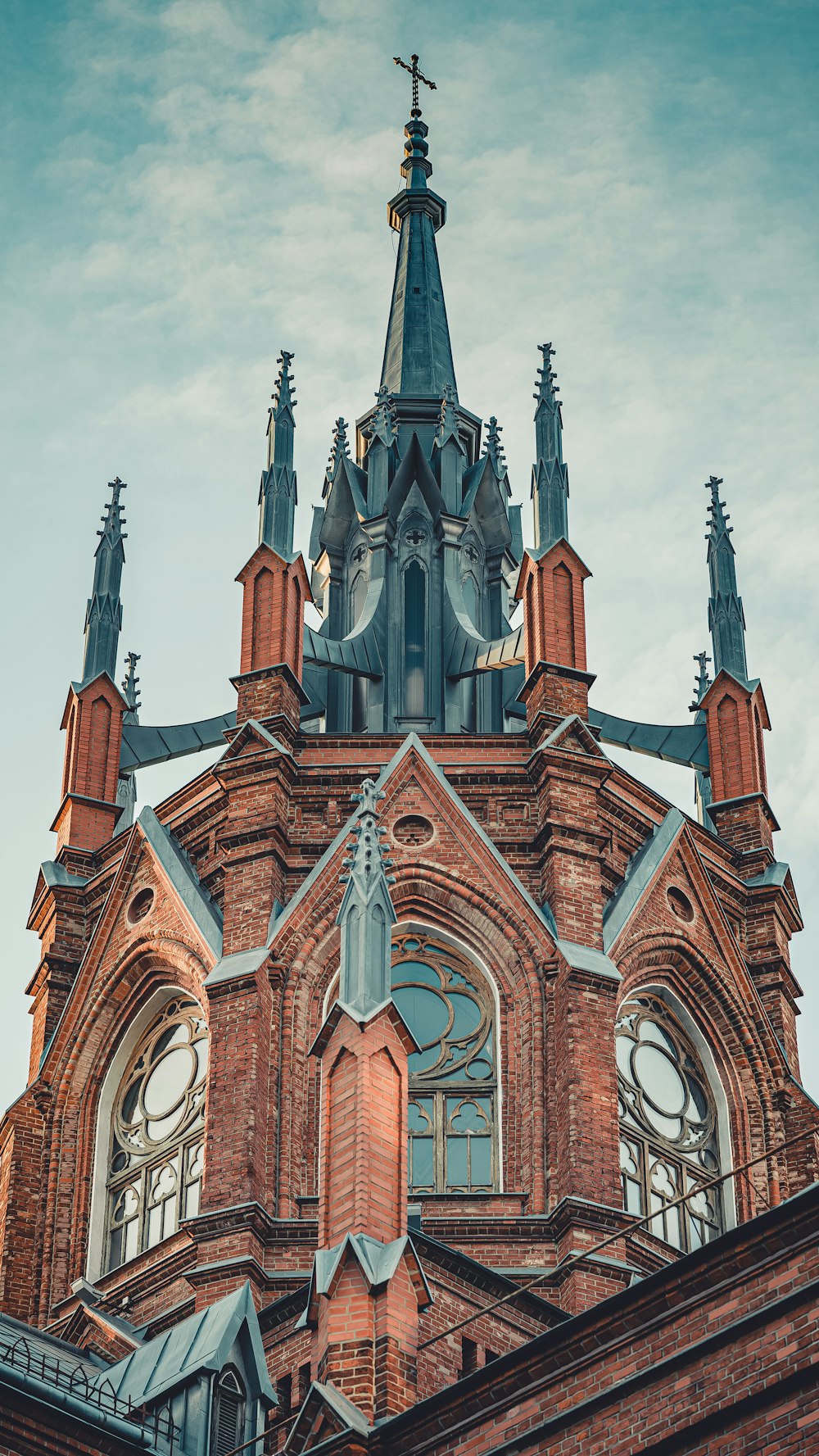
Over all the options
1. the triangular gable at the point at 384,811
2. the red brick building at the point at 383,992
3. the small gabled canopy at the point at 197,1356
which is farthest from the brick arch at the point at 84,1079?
the small gabled canopy at the point at 197,1356

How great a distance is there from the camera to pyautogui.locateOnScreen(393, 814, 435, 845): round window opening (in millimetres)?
35750

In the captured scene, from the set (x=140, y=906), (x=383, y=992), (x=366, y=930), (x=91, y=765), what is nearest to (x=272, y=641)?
(x=91, y=765)

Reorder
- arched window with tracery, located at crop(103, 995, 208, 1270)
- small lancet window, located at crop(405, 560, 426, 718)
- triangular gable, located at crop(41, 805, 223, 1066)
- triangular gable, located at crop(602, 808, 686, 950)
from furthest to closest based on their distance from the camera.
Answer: small lancet window, located at crop(405, 560, 426, 718), triangular gable, located at crop(41, 805, 223, 1066), triangular gable, located at crop(602, 808, 686, 950), arched window with tracery, located at crop(103, 995, 208, 1270)

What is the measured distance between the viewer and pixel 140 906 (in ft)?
122

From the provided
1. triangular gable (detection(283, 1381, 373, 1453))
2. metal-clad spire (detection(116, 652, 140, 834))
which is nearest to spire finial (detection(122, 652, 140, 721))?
metal-clad spire (detection(116, 652, 140, 834))

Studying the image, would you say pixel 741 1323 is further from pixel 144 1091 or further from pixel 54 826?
pixel 54 826

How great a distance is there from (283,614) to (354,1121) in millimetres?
12893

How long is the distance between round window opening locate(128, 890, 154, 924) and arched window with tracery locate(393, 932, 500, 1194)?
12.6 feet

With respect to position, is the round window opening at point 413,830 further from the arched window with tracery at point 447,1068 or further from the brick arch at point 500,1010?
the arched window with tracery at point 447,1068

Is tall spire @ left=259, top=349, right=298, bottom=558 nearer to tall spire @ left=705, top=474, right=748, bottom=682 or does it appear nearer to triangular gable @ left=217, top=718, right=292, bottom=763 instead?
triangular gable @ left=217, top=718, right=292, bottom=763

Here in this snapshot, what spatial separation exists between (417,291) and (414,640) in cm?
815

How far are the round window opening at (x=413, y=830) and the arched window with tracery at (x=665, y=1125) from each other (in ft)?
11.2

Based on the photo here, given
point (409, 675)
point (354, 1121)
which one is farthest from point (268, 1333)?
point (409, 675)

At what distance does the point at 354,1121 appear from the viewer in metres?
26.4
